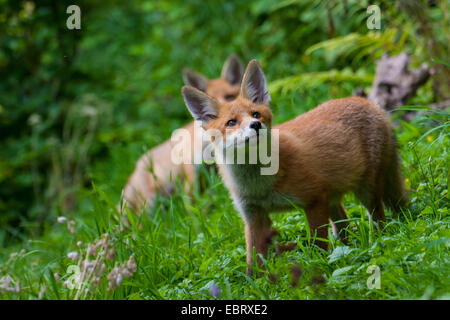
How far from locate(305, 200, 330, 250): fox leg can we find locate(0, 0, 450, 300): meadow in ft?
0.34

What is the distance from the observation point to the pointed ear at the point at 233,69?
26.5 ft

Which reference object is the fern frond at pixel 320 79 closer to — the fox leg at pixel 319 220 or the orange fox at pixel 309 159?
the orange fox at pixel 309 159

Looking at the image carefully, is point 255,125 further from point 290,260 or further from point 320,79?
point 320,79

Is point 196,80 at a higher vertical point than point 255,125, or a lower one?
higher

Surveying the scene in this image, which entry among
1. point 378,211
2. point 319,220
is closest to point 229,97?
point 378,211

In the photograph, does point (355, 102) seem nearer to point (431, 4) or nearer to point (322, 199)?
point (322, 199)

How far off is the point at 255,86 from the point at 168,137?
472 centimetres

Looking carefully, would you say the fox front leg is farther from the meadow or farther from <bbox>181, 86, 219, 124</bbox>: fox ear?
<bbox>181, 86, 219, 124</bbox>: fox ear

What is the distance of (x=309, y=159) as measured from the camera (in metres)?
4.24

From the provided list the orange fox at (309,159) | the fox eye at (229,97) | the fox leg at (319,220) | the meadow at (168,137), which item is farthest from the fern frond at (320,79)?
the fox leg at (319,220)

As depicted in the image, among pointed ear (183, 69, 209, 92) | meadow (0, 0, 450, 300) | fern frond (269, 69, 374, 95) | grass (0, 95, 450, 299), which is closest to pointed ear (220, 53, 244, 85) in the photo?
pointed ear (183, 69, 209, 92)

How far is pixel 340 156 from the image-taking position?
4.34m

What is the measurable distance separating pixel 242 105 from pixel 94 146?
708cm
